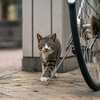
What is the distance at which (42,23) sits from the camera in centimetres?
259

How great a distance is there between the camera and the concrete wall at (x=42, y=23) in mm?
2506

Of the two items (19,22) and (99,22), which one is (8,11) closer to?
(19,22)

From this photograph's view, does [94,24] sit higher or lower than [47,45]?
higher

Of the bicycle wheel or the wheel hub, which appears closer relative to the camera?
the bicycle wheel

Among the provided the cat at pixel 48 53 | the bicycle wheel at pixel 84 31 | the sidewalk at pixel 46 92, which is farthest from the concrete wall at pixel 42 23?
the sidewalk at pixel 46 92

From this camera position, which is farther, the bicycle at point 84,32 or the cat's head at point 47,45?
the cat's head at point 47,45

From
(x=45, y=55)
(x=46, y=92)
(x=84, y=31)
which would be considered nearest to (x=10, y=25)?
(x=45, y=55)

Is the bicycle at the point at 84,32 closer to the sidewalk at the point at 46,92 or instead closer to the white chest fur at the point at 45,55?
the sidewalk at the point at 46,92

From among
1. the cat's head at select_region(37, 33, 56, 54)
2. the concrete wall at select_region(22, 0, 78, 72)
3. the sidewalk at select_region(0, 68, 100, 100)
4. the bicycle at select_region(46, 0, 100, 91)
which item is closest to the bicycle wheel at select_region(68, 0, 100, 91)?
the bicycle at select_region(46, 0, 100, 91)

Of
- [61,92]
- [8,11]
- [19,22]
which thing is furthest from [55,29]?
[8,11]

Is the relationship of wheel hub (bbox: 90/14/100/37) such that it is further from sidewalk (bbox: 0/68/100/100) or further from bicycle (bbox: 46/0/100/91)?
sidewalk (bbox: 0/68/100/100)

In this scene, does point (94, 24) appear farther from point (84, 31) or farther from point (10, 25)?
point (10, 25)

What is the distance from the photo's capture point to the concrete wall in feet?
8.22

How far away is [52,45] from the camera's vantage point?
1.98 metres
